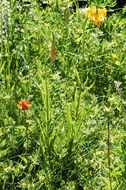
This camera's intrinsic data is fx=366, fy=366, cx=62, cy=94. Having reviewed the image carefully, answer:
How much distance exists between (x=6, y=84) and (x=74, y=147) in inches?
25.2

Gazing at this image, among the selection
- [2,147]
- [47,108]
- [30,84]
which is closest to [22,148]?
[2,147]

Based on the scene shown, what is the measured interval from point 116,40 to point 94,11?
100 cm

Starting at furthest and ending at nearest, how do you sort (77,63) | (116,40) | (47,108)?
1. (116,40)
2. (77,63)
3. (47,108)

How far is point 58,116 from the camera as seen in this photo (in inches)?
81.5

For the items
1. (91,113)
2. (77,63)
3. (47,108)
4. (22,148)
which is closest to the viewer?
(47,108)

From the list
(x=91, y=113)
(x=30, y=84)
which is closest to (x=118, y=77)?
(x=91, y=113)

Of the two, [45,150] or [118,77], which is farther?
[118,77]

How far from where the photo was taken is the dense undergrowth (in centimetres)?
181

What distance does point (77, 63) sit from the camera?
265 cm

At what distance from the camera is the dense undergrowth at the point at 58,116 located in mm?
1811

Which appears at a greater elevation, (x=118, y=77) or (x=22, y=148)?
(x=118, y=77)

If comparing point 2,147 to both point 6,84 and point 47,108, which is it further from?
point 6,84

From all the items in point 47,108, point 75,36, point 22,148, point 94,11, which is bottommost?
point 22,148

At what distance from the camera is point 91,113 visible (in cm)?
222
